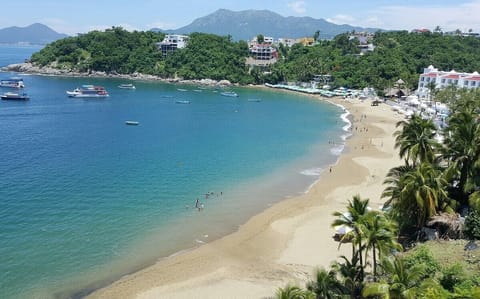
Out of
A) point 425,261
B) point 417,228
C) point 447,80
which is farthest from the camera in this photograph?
point 447,80

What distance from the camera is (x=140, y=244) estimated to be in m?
32.7

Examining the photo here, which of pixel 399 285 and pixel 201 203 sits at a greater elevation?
pixel 399 285

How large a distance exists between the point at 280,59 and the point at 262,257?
152339 mm

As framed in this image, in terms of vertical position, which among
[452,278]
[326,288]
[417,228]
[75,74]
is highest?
[75,74]

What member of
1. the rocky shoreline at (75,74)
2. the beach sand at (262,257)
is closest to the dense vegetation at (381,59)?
the rocky shoreline at (75,74)

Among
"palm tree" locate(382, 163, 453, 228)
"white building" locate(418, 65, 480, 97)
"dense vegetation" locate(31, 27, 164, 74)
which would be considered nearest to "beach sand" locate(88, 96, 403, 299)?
"palm tree" locate(382, 163, 453, 228)

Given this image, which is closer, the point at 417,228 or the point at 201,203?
the point at 417,228

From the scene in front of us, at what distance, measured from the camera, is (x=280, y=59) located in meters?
176

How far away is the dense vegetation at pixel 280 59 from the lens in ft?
450

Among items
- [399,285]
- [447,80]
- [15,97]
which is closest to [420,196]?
[399,285]

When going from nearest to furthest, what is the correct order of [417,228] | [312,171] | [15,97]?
[417,228] → [312,171] → [15,97]

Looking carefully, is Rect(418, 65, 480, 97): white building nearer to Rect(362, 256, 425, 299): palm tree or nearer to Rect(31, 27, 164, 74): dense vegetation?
Rect(362, 256, 425, 299): palm tree

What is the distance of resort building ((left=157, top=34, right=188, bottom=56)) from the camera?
18188 centimetres

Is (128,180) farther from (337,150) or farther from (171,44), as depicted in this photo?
(171,44)
